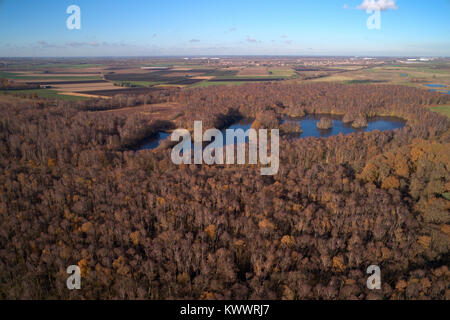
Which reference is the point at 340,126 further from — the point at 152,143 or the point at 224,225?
the point at 224,225

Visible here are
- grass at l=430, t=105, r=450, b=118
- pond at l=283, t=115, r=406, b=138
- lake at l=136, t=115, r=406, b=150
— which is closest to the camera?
lake at l=136, t=115, r=406, b=150

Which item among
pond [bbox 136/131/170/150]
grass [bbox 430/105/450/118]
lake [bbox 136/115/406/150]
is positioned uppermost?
grass [bbox 430/105/450/118]

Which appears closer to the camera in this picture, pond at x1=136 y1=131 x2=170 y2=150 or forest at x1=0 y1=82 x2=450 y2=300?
forest at x1=0 y1=82 x2=450 y2=300

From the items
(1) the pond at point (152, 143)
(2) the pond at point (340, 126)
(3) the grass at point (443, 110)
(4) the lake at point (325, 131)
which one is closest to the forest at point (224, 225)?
(1) the pond at point (152, 143)

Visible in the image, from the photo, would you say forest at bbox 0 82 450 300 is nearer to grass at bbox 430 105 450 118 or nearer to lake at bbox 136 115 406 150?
lake at bbox 136 115 406 150

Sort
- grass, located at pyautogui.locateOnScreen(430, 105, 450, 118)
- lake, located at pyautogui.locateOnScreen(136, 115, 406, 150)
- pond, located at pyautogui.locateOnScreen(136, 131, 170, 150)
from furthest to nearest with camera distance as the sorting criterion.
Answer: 1. grass, located at pyautogui.locateOnScreen(430, 105, 450, 118)
2. lake, located at pyautogui.locateOnScreen(136, 115, 406, 150)
3. pond, located at pyautogui.locateOnScreen(136, 131, 170, 150)

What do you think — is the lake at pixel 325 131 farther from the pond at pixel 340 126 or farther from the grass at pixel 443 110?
the grass at pixel 443 110

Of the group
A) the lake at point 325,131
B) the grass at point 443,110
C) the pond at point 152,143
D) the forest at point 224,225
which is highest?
the grass at point 443,110

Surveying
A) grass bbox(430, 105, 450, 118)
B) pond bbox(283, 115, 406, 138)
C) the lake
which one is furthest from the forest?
grass bbox(430, 105, 450, 118)

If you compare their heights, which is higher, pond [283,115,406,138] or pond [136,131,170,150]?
pond [283,115,406,138]
